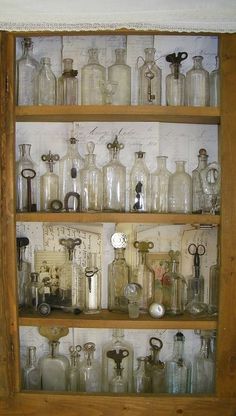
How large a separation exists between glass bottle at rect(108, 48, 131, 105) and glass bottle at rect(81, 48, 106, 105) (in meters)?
0.04

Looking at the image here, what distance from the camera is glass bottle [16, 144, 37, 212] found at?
1579 millimetres

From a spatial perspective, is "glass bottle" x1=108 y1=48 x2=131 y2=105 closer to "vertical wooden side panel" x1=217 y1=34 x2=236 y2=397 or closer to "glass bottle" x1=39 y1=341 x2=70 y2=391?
"vertical wooden side panel" x1=217 y1=34 x2=236 y2=397

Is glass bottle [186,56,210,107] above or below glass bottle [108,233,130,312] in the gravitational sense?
above

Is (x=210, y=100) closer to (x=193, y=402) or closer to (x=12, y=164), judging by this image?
(x=12, y=164)

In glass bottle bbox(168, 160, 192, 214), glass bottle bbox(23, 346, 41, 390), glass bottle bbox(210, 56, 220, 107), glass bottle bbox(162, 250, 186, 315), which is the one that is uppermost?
glass bottle bbox(210, 56, 220, 107)

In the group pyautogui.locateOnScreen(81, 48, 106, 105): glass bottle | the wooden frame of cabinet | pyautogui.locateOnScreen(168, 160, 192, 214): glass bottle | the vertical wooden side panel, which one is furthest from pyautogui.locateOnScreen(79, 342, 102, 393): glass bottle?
pyautogui.locateOnScreen(81, 48, 106, 105): glass bottle

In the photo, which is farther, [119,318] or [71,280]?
[71,280]

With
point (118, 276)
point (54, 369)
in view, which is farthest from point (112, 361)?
point (118, 276)

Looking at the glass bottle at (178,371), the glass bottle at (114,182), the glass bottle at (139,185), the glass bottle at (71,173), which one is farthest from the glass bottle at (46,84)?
the glass bottle at (178,371)

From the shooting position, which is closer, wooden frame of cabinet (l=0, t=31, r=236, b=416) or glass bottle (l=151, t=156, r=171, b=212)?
wooden frame of cabinet (l=0, t=31, r=236, b=416)

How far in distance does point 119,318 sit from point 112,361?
0.86ft

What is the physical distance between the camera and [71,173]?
5.21ft

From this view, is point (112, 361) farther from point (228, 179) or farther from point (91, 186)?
point (228, 179)

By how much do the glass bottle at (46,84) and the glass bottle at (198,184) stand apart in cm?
61
